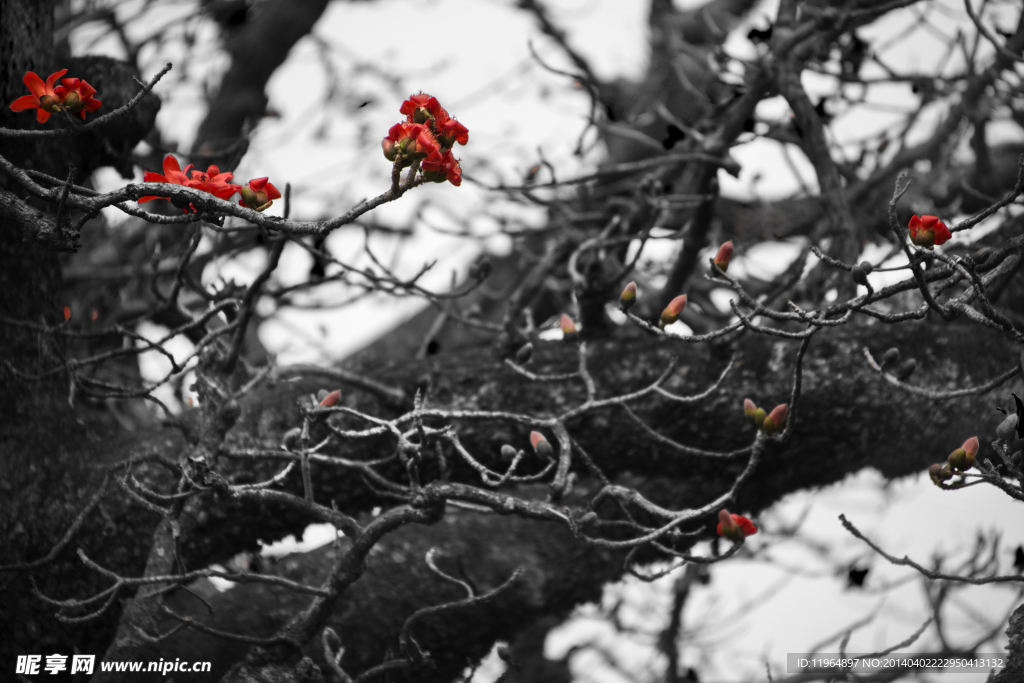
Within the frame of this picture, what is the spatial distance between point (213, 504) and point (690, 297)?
238cm

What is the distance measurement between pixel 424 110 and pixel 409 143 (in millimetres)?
87

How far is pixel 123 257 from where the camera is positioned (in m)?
4.05

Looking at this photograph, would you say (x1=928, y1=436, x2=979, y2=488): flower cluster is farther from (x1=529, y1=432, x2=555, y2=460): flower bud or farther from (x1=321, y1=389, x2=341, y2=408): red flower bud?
(x1=321, y1=389, x2=341, y2=408): red flower bud

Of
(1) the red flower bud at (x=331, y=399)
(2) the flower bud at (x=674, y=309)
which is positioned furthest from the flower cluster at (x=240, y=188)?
(2) the flower bud at (x=674, y=309)

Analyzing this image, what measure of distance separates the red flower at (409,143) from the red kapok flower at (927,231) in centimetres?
101

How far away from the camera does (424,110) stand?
1362 millimetres

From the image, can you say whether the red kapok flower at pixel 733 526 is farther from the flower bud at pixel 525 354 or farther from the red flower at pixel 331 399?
the red flower at pixel 331 399

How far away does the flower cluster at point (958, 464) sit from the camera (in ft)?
5.97

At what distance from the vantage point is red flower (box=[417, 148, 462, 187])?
1333 mm

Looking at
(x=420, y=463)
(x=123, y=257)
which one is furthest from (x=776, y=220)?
(x=123, y=257)

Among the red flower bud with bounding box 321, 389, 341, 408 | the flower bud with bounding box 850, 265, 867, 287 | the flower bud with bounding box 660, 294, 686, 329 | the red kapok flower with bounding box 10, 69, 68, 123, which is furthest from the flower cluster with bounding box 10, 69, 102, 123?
the flower bud with bounding box 850, 265, 867, 287

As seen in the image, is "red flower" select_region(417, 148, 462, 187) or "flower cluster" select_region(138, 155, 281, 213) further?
"flower cluster" select_region(138, 155, 281, 213)

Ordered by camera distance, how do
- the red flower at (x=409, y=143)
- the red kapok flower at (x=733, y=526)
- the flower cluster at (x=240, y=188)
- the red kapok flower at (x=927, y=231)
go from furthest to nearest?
the red kapok flower at (x=733, y=526) < the red kapok flower at (x=927, y=231) < the flower cluster at (x=240, y=188) < the red flower at (x=409, y=143)

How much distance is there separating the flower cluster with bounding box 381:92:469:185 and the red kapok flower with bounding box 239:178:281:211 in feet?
1.06
